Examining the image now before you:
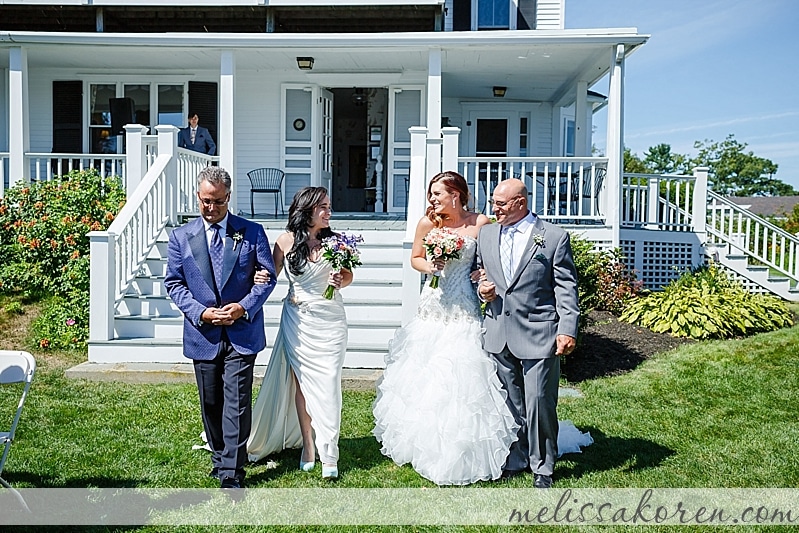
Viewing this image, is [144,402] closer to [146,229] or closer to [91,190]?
[146,229]

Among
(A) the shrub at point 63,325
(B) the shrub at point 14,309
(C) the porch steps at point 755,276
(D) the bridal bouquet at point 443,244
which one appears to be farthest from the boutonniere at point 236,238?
(C) the porch steps at point 755,276

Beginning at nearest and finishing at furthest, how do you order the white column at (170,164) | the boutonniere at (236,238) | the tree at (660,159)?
the boutonniere at (236,238) → the white column at (170,164) → the tree at (660,159)

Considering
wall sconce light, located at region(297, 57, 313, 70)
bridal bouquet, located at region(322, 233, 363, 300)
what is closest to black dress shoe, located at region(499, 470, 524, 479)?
bridal bouquet, located at region(322, 233, 363, 300)

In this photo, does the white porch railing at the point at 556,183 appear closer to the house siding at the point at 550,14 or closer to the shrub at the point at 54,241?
the house siding at the point at 550,14

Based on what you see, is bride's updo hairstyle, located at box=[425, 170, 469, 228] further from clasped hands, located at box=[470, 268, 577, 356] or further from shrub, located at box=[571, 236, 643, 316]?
shrub, located at box=[571, 236, 643, 316]

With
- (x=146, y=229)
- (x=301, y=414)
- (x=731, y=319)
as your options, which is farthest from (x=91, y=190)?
(x=731, y=319)

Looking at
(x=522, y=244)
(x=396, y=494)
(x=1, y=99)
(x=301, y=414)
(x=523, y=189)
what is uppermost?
(x=1, y=99)

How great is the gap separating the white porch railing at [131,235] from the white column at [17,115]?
3517 millimetres

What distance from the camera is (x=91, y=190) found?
10.2 m

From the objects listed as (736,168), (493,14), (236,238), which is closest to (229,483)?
(236,238)

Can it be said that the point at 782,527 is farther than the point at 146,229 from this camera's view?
No

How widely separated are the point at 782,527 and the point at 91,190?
922 centimetres

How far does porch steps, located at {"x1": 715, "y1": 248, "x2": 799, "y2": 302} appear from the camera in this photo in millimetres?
12055

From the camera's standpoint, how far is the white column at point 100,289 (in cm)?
767
